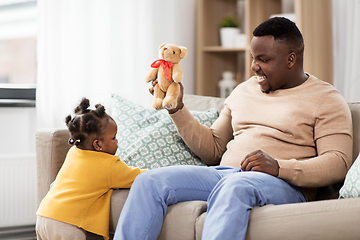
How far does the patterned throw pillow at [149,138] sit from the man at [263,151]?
0.08 m

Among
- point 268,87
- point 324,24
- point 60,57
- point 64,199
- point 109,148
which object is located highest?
point 324,24

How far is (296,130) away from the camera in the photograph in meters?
1.43

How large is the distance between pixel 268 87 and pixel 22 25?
1.62 meters

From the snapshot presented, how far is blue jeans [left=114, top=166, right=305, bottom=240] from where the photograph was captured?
3.60ft

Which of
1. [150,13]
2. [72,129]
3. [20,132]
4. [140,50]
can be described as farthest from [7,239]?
[150,13]

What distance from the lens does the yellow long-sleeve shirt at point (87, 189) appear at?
138cm

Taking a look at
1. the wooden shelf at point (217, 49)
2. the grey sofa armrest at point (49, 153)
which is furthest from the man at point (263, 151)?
the wooden shelf at point (217, 49)

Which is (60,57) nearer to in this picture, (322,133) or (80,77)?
(80,77)

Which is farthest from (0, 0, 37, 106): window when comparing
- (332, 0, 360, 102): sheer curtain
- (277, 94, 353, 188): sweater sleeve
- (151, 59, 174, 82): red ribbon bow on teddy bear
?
(332, 0, 360, 102): sheer curtain

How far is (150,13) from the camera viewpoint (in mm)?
2641

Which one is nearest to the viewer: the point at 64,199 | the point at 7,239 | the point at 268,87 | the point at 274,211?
the point at 274,211

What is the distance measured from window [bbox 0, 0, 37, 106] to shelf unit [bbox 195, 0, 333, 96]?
1.08 metres

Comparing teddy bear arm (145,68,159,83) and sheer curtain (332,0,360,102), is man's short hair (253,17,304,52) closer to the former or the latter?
teddy bear arm (145,68,159,83)

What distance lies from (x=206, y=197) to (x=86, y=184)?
40cm
